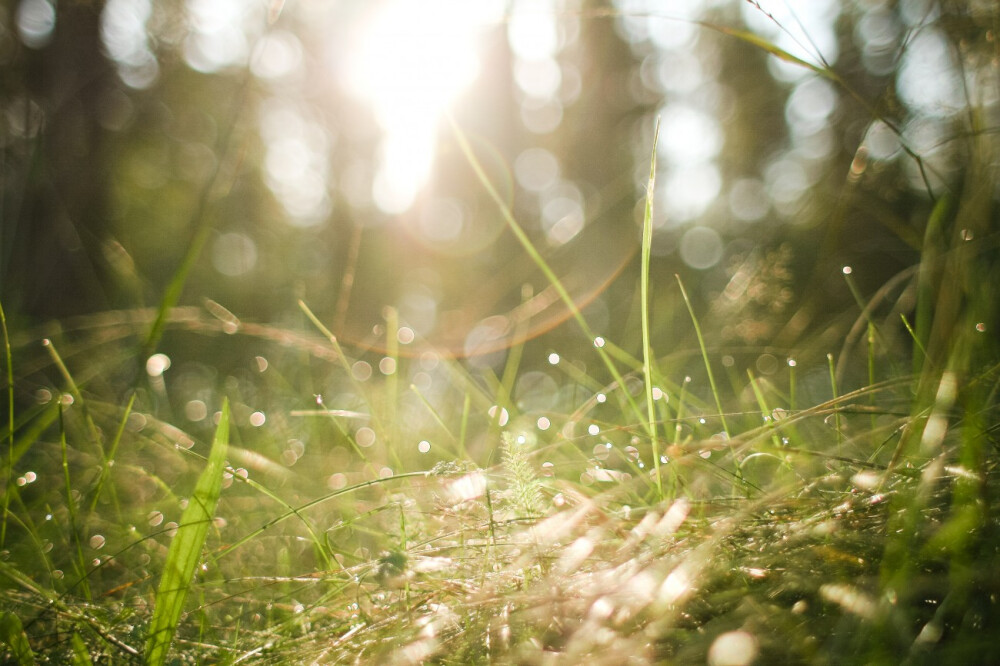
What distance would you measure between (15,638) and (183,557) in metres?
0.19

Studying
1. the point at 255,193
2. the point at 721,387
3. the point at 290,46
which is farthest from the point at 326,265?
the point at 721,387

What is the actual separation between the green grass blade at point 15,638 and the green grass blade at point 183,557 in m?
0.12

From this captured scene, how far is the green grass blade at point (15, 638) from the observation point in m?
0.64

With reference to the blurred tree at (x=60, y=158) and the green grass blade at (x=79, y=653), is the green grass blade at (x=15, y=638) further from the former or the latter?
the blurred tree at (x=60, y=158)

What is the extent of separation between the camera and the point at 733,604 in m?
0.57

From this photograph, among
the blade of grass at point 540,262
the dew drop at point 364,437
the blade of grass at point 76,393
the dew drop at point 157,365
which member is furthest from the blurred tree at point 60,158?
the blade of grass at point 540,262

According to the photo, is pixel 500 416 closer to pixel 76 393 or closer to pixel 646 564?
pixel 646 564

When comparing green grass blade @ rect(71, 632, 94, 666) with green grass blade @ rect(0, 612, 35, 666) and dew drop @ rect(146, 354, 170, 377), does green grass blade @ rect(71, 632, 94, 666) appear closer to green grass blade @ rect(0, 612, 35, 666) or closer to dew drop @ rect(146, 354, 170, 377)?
green grass blade @ rect(0, 612, 35, 666)

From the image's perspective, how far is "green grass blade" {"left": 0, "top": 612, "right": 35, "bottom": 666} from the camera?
2.10ft

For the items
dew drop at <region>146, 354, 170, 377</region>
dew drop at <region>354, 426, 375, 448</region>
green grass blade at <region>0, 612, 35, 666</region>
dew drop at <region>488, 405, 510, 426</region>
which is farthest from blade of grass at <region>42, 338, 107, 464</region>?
dew drop at <region>354, 426, 375, 448</region>

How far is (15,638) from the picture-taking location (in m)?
0.66

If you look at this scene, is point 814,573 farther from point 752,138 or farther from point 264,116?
point 264,116

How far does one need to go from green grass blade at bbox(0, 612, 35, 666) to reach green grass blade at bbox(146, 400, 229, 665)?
12 cm

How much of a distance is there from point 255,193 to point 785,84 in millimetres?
6980
